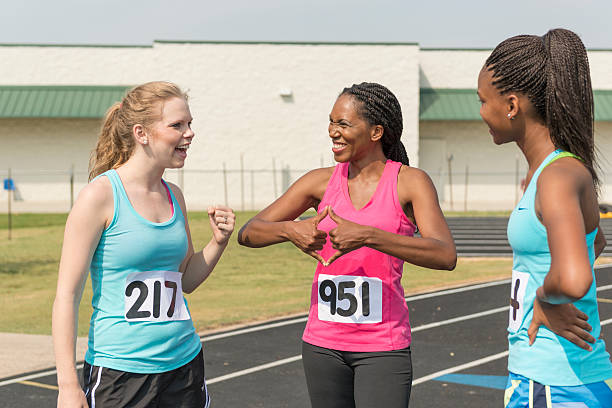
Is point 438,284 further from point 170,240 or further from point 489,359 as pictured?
point 170,240

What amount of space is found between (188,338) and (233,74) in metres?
30.0

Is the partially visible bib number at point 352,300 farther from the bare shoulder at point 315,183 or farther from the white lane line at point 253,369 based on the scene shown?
the white lane line at point 253,369

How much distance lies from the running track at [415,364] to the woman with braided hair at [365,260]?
3157mm

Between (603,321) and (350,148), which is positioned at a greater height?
(350,148)

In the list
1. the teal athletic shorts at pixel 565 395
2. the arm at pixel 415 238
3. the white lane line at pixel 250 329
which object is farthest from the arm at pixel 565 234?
the white lane line at pixel 250 329

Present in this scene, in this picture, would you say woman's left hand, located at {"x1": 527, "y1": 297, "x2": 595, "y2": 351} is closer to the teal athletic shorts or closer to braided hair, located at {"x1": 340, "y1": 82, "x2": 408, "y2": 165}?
the teal athletic shorts

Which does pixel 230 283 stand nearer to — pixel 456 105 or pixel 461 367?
pixel 461 367

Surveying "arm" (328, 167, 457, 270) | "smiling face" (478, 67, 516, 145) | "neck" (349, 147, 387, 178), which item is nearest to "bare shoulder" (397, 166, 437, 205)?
"arm" (328, 167, 457, 270)

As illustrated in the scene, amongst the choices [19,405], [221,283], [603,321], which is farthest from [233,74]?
[19,405]

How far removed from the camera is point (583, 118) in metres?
2.31

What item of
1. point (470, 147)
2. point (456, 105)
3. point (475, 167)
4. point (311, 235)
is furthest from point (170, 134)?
point (470, 147)

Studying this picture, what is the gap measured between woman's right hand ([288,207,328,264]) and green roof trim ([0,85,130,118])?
100.0ft

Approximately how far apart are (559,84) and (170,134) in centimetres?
147

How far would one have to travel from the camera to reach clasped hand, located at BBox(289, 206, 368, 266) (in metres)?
2.84
